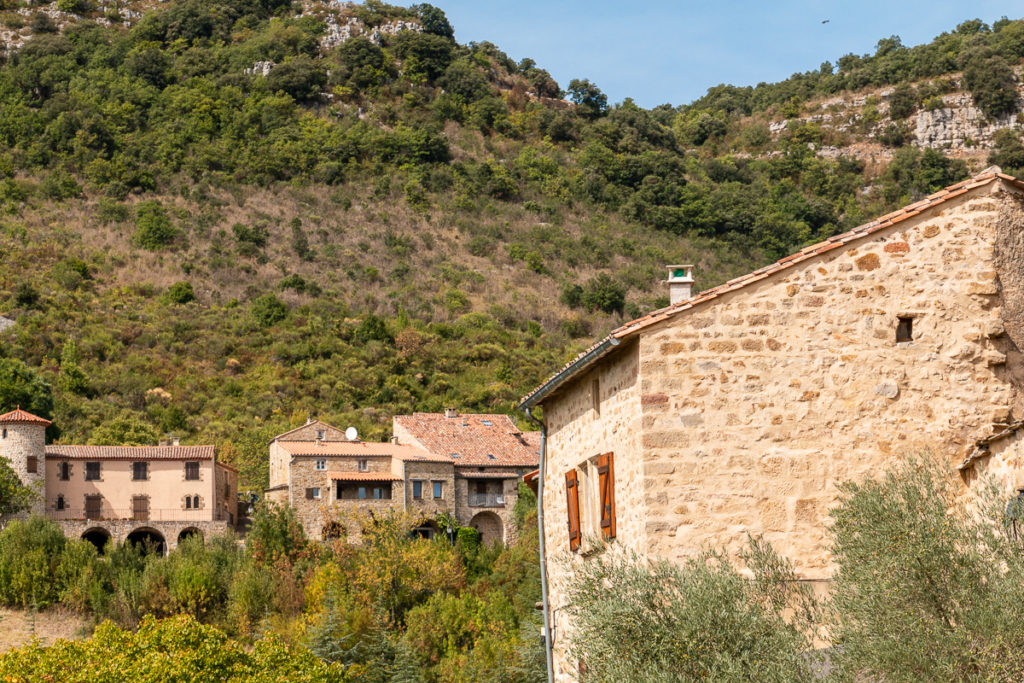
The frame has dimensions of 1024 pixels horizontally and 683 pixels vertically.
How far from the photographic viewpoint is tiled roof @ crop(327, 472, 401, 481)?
188 ft

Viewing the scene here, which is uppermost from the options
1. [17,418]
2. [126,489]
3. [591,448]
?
[17,418]

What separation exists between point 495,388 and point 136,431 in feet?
75.9

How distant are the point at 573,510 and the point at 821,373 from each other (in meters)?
4.70

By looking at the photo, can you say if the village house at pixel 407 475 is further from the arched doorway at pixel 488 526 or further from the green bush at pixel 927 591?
the green bush at pixel 927 591

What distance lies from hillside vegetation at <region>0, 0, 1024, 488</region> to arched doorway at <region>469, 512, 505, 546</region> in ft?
43.8

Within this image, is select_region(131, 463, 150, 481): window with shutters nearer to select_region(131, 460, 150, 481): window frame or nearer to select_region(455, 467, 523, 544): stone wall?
select_region(131, 460, 150, 481): window frame

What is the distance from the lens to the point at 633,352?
14.9 m

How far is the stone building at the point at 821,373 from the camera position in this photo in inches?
558

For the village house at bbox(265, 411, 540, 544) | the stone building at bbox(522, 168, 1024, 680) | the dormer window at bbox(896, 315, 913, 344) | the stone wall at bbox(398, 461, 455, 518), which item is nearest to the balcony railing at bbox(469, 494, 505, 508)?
the village house at bbox(265, 411, 540, 544)

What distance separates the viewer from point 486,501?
2349 inches

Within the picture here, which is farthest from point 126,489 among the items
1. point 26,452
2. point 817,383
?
point 817,383

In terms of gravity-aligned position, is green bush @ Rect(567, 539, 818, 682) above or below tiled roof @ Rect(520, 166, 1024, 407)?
below

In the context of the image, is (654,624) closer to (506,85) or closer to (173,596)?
(173,596)

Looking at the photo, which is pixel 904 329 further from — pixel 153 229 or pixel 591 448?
pixel 153 229
